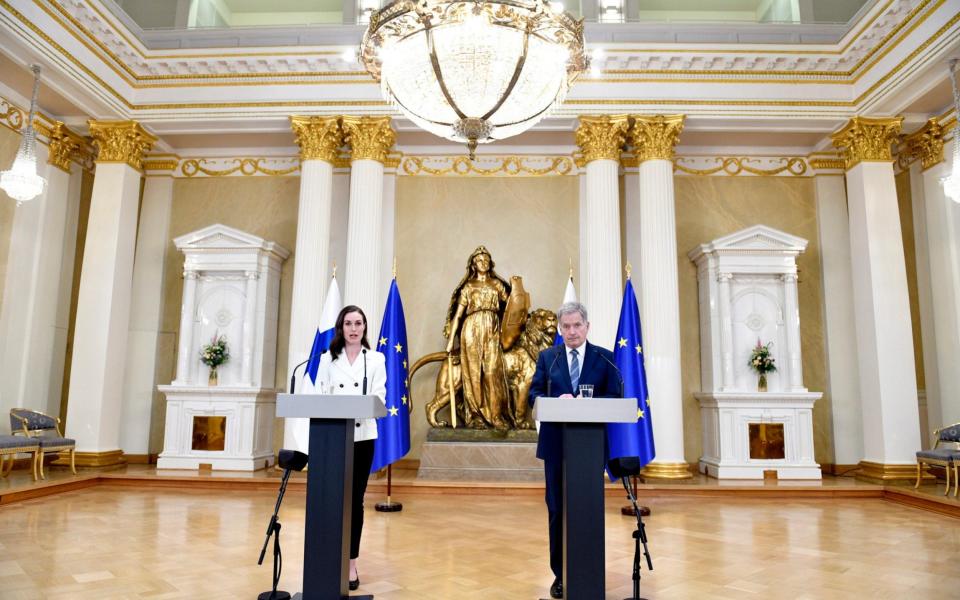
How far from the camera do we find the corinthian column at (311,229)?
9.08 metres

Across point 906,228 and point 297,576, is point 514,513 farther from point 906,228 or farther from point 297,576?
point 906,228

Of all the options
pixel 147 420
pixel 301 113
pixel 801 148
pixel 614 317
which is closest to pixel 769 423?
pixel 614 317

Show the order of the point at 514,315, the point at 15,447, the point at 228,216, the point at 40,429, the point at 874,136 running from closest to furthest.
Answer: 1. the point at 15,447
2. the point at 40,429
3. the point at 514,315
4. the point at 874,136
5. the point at 228,216

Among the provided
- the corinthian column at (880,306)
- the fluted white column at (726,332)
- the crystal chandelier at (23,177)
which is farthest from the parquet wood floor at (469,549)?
the crystal chandelier at (23,177)

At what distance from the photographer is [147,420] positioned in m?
10.3

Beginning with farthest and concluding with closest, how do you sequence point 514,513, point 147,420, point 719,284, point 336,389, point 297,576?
point 147,420
point 719,284
point 514,513
point 297,576
point 336,389

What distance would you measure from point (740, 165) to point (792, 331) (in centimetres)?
307

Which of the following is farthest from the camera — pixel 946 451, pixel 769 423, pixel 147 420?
pixel 147 420

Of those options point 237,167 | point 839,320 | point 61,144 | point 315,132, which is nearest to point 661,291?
point 839,320

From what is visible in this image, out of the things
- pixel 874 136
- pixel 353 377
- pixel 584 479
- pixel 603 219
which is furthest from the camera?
pixel 603 219

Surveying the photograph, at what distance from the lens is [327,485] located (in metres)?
3.23

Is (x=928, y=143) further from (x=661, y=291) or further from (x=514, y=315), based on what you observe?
(x=514, y=315)

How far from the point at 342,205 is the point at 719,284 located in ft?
20.5

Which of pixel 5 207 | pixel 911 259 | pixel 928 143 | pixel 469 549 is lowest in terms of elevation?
pixel 469 549
